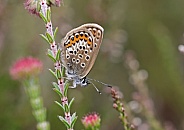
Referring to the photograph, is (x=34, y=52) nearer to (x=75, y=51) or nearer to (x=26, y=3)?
(x=75, y=51)

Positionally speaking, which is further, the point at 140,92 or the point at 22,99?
the point at 22,99

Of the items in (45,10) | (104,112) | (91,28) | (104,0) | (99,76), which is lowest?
(45,10)

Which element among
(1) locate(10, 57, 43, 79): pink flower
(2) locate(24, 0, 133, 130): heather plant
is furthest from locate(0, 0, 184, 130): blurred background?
(2) locate(24, 0, 133, 130): heather plant

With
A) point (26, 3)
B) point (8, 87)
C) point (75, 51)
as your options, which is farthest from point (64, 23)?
point (26, 3)

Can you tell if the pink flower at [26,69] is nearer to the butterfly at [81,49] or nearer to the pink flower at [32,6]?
the butterfly at [81,49]

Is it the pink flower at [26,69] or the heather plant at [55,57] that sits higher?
the pink flower at [26,69]

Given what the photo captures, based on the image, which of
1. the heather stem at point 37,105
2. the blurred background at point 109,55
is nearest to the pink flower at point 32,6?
the heather stem at point 37,105

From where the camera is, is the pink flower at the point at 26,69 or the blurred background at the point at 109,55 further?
the blurred background at the point at 109,55

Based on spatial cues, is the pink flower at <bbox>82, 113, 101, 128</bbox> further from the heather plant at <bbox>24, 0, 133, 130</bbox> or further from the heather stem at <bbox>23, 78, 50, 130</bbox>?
the heather stem at <bbox>23, 78, 50, 130</bbox>
